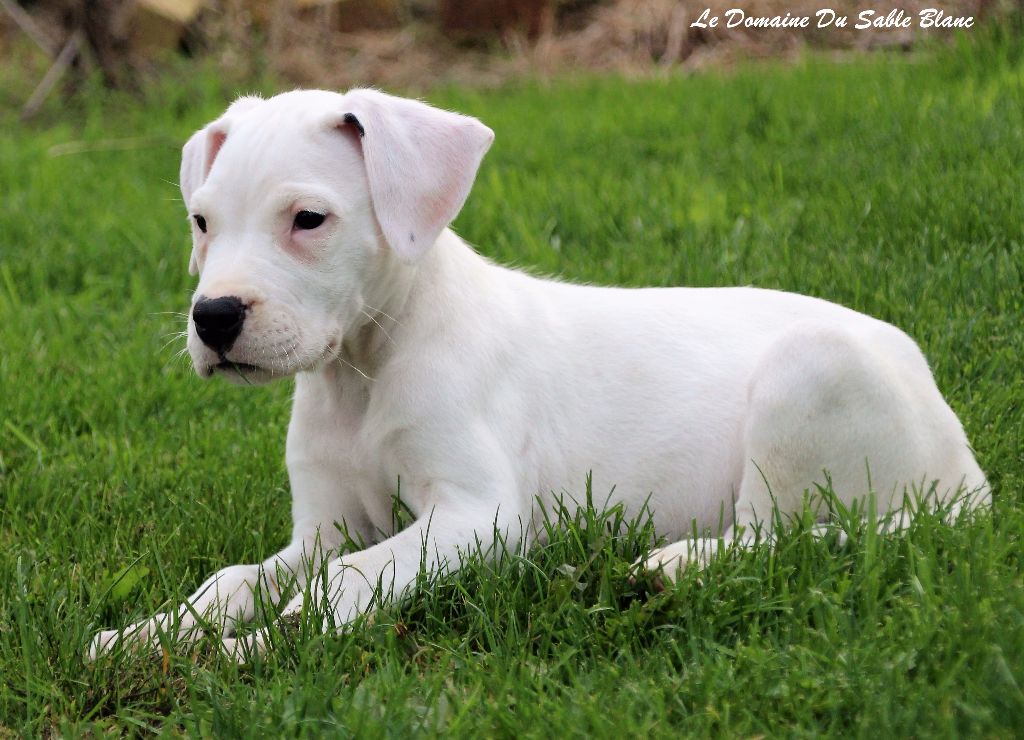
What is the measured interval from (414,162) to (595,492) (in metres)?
1.18

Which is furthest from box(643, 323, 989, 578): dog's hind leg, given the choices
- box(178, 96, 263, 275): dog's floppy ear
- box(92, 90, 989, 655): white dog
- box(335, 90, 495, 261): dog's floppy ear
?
box(178, 96, 263, 275): dog's floppy ear

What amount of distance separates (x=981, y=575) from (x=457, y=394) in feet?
4.98

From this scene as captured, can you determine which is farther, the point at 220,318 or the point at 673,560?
the point at 673,560

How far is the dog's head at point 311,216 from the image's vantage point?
3.47 metres

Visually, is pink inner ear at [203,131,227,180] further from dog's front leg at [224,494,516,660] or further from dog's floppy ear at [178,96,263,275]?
dog's front leg at [224,494,516,660]

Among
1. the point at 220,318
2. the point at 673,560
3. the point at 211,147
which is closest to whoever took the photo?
the point at 220,318

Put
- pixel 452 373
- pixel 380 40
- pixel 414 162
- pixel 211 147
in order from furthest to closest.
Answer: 1. pixel 380 40
2. pixel 211 147
3. pixel 452 373
4. pixel 414 162

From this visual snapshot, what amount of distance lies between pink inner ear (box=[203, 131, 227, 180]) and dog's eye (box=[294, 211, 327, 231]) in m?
0.58

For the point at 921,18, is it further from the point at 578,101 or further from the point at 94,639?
the point at 94,639

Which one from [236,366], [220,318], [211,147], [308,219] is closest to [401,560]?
[236,366]

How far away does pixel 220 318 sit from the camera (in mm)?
3393

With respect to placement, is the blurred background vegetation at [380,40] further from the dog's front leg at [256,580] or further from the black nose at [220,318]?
the black nose at [220,318]

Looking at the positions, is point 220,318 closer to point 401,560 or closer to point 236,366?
point 236,366

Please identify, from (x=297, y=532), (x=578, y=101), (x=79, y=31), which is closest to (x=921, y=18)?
(x=578, y=101)
